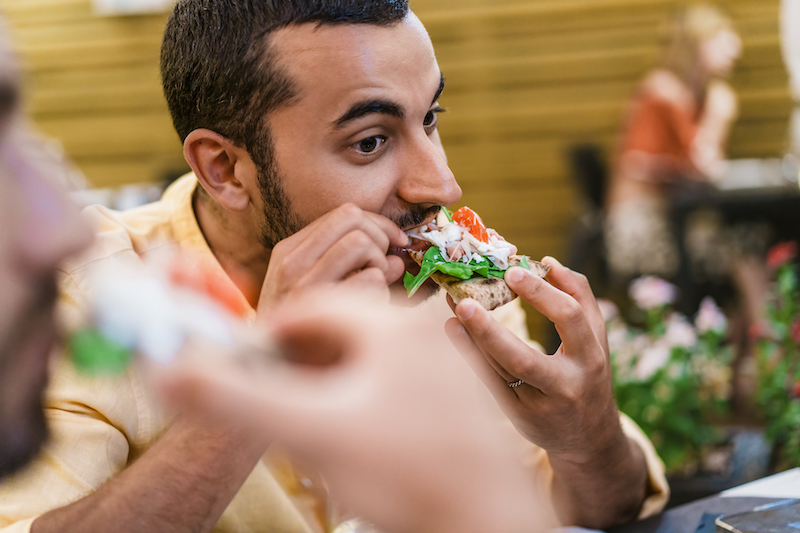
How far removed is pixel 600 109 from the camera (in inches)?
217

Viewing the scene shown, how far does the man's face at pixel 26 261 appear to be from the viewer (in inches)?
15.0

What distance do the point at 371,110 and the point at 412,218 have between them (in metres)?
0.25

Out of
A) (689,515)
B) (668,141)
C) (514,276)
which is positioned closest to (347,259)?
(514,276)

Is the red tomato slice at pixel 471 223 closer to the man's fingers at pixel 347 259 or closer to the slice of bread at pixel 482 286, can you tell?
the slice of bread at pixel 482 286

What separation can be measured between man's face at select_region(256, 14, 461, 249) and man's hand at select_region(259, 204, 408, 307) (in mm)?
219

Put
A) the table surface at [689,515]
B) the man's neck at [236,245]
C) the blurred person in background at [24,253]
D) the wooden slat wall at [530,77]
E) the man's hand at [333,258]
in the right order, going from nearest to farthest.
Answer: the blurred person in background at [24,253] < the man's hand at [333,258] < the table surface at [689,515] < the man's neck at [236,245] < the wooden slat wall at [530,77]

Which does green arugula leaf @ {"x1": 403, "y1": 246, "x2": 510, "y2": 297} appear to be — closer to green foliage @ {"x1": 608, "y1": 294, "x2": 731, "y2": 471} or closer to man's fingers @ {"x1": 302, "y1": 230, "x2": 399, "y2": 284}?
man's fingers @ {"x1": 302, "y1": 230, "x2": 399, "y2": 284}

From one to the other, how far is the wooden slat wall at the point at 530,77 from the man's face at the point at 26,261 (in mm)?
5107

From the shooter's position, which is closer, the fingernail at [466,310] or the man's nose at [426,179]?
the fingernail at [466,310]

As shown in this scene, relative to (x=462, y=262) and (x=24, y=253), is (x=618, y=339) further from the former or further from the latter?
(x=24, y=253)

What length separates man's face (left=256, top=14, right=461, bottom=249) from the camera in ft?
4.64

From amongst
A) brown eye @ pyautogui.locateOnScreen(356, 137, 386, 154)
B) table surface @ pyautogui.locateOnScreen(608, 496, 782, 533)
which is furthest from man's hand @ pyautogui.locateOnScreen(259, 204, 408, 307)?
table surface @ pyautogui.locateOnScreen(608, 496, 782, 533)

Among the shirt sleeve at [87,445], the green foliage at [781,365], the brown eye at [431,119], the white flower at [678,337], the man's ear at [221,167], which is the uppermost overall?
the brown eye at [431,119]

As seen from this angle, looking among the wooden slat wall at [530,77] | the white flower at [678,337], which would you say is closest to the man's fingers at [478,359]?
the white flower at [678,337]
